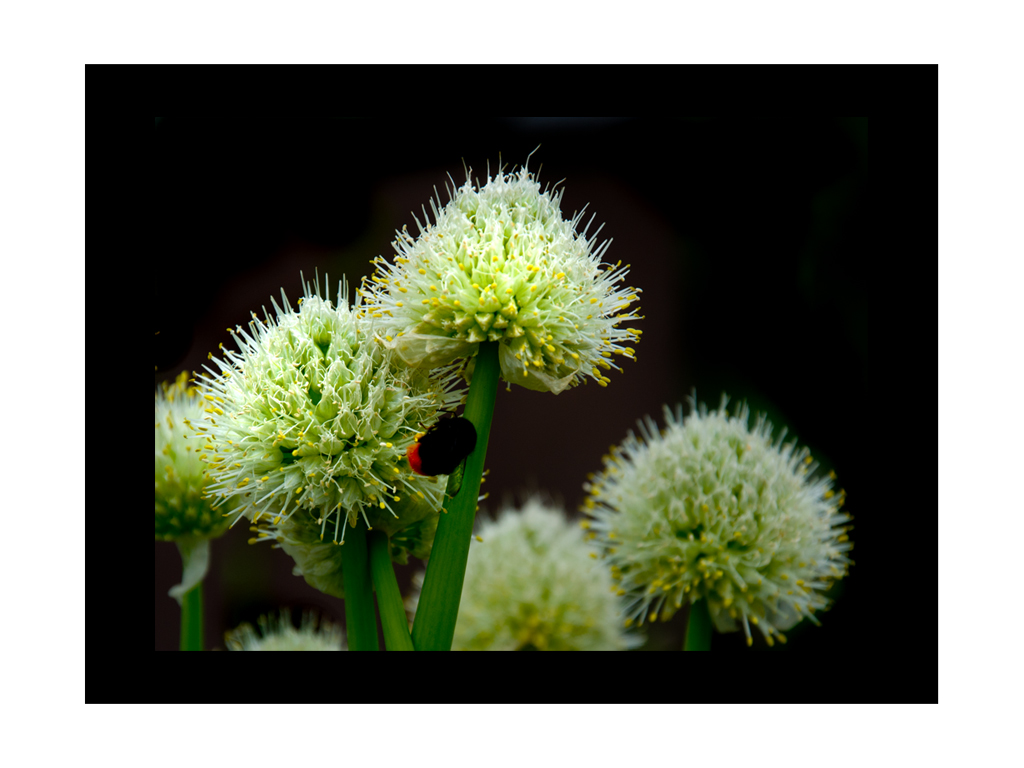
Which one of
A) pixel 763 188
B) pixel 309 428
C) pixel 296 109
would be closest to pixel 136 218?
pixel 296 109

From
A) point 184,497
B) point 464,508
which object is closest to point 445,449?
point 464,508

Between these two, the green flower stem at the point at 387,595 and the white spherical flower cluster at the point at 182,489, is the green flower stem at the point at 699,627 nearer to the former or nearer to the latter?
the green flower stem at the point at 387,595

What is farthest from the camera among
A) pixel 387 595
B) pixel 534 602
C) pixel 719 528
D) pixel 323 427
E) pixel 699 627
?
pixel 534 602

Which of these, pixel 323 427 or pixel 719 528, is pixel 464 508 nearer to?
pixel 323 427

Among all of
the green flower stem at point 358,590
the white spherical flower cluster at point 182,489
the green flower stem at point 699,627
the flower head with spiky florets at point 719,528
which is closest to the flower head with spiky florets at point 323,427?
the green flower stem at point 358,590

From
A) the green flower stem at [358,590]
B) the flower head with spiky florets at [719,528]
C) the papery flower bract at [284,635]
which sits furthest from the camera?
the papery flower bract at [284,635]
